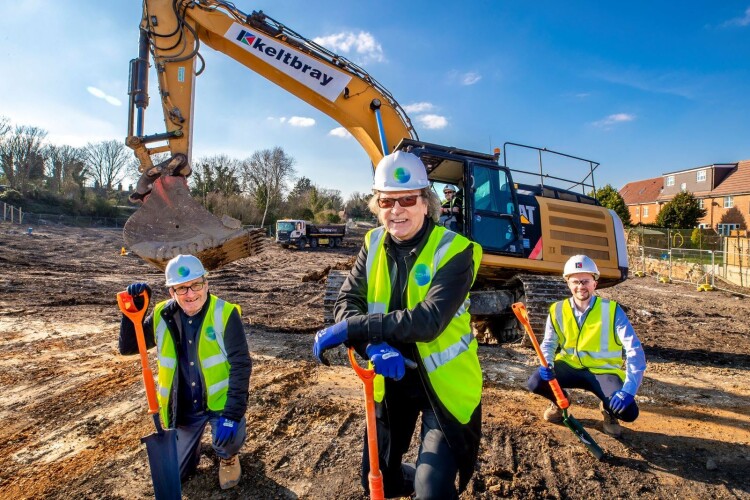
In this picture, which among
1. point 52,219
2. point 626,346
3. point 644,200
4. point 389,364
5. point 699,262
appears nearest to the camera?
point 389,364

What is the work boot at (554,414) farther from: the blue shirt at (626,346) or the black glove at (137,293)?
the black glove at (137,293)

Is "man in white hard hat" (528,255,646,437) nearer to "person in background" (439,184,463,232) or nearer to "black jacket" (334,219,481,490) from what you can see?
"black jacket" (334,219,481,490)

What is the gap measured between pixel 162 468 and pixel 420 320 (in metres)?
1.68

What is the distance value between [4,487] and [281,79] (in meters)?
6.00

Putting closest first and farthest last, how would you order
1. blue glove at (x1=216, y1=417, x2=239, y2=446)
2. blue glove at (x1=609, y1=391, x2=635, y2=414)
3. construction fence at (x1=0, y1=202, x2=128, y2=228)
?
blue glove at (x1=216, y1=417, x2=239, y2=446), blue glove at (x1=609, y1=391, x2=635, y2=414), construction fence at (x1=0, y1=202, x2=128, y2=228)

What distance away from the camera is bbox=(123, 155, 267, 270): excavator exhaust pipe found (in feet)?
17.1

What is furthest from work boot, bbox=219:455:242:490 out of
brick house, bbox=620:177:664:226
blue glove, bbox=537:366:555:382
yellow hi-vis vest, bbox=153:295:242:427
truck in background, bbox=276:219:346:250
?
brick house, bbox=620:177:664:226

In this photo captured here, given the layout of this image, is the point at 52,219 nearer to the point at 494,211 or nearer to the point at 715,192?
the point at 494,211

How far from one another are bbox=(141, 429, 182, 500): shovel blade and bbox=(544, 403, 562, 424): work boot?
2.87 m

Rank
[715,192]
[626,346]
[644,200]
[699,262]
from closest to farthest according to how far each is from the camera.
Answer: [626,346]
[699,262]
[715,192]
[644,200]

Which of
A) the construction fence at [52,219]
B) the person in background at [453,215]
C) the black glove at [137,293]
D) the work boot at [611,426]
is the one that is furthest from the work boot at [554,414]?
the construction fence at [52,219]

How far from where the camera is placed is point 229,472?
2689mm

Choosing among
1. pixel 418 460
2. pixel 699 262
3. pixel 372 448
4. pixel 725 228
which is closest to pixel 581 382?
pixel 418 460

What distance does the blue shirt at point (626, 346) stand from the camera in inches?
120
